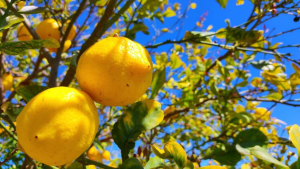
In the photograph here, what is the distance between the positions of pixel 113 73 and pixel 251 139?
0.72m

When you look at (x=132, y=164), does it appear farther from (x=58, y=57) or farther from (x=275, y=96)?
(x=275, y=96)

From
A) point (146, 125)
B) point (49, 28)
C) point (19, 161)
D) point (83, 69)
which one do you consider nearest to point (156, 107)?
point (146, 125)

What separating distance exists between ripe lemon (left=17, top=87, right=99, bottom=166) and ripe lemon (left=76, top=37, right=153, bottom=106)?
7 cm

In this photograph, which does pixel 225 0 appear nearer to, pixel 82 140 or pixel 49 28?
pixel 82 140

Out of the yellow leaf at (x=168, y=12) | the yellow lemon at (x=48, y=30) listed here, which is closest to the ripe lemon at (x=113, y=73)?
the yellow lemon at (x=48, y=30)

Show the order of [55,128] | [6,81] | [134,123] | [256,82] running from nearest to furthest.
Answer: [55,128], [134,123], [6,81], [256,82]

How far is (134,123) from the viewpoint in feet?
2.15

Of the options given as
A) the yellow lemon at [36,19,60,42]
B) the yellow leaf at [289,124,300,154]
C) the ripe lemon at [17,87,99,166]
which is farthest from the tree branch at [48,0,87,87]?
the yellow leaf at [289,124,300,154]

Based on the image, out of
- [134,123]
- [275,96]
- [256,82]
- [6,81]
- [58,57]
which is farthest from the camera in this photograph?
[256,82]

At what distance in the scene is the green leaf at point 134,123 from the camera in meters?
0.64

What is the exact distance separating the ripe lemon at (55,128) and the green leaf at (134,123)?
171mm

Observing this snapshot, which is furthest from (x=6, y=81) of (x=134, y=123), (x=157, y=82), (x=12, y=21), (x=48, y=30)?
(x=134, y=123)

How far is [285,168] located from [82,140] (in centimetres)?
48

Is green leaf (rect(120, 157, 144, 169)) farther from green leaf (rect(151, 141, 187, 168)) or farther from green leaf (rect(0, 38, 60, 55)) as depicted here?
green leaf (rect(0, 38, 60, 55))
